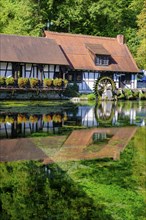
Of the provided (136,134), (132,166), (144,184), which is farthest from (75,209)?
(136,134)

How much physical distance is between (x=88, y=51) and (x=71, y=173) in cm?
3099

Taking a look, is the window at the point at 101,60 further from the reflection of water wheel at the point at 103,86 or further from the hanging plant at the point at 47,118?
the hanging plant at the point at 47,118

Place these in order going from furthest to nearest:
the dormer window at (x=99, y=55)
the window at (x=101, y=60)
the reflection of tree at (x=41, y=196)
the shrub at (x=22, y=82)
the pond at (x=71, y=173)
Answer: the window at (x=101, y=60) → the dormer window at (x=99, y=55) → the shrub at (x=22, y=82) → the pond at (x=71, y=173) → the reflection of tree at (x=41, y=196)

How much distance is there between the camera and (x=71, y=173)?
8.55 m

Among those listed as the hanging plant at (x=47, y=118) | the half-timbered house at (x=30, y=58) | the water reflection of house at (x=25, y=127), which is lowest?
the water reflection of house at (x=25, y=127)

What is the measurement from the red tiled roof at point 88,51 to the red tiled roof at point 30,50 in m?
2.39

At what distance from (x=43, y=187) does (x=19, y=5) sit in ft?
137

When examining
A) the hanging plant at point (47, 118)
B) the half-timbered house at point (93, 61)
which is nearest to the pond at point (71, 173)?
the hanging plant at point (47, 118)

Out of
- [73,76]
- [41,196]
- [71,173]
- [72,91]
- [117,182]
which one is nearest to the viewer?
[41,196]

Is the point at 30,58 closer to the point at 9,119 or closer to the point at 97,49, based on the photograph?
the point at 97,49

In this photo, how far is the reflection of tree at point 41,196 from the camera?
19.8 feet

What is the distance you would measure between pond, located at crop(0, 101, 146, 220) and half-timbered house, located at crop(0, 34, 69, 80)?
54.2 ft

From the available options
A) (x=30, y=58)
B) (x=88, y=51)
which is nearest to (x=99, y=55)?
(x=88, y=51)

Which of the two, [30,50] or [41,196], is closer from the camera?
[41,196]
